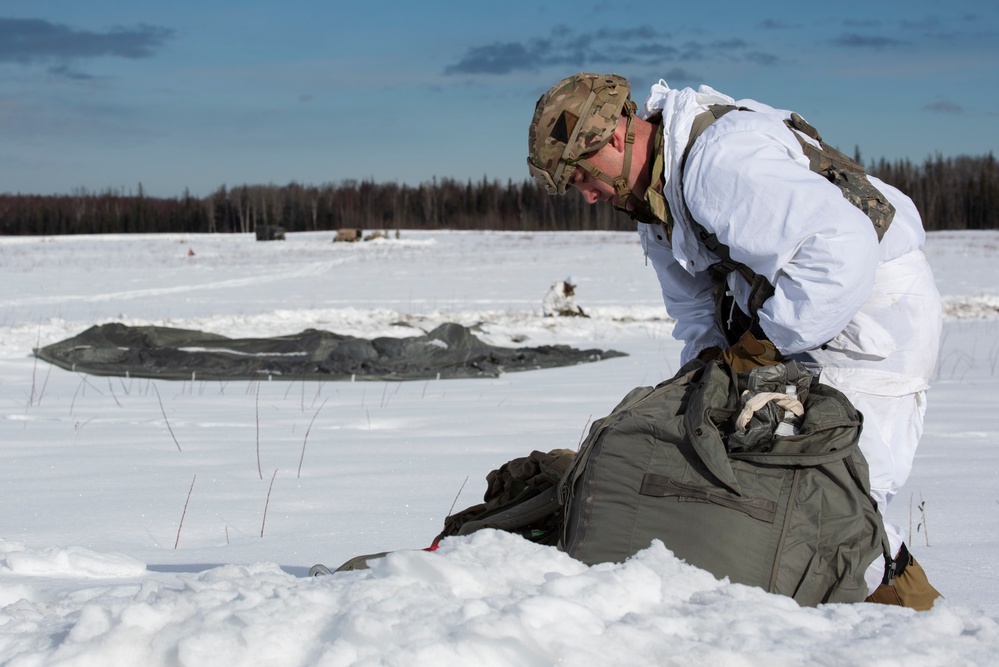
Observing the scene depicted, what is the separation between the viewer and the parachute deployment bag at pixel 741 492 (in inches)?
90.0

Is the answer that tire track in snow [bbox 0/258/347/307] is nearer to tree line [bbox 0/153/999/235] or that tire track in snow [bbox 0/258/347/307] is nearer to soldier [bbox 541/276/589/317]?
soldier [bbox 541/276/589/317]

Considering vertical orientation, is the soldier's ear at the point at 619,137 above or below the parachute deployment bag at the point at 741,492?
above

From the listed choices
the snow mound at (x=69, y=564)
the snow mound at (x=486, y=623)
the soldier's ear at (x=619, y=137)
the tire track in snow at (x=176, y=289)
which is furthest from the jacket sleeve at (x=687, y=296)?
the tire track in snow at (x=176, y=289)

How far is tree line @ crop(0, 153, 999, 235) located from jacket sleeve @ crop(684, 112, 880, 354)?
79.7 meters

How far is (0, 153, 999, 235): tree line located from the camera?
8762cm

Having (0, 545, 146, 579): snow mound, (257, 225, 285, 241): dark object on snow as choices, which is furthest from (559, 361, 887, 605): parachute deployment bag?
(257, 225, 285, 241): dark object on snow

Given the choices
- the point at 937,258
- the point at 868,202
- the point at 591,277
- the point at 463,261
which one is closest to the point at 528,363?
the point at 868,202

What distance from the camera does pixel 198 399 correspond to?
309 inches

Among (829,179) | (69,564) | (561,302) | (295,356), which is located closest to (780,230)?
(829,179)

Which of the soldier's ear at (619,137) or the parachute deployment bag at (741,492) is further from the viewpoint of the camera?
the soldier's ear at (619,137)

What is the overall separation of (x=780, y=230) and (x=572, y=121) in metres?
0.65

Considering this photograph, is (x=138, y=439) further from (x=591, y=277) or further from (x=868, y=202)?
(x=591, y=277)

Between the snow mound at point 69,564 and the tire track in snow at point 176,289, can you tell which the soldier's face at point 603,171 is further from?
the tire track in snow at point 176,289

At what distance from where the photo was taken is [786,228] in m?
2.35
